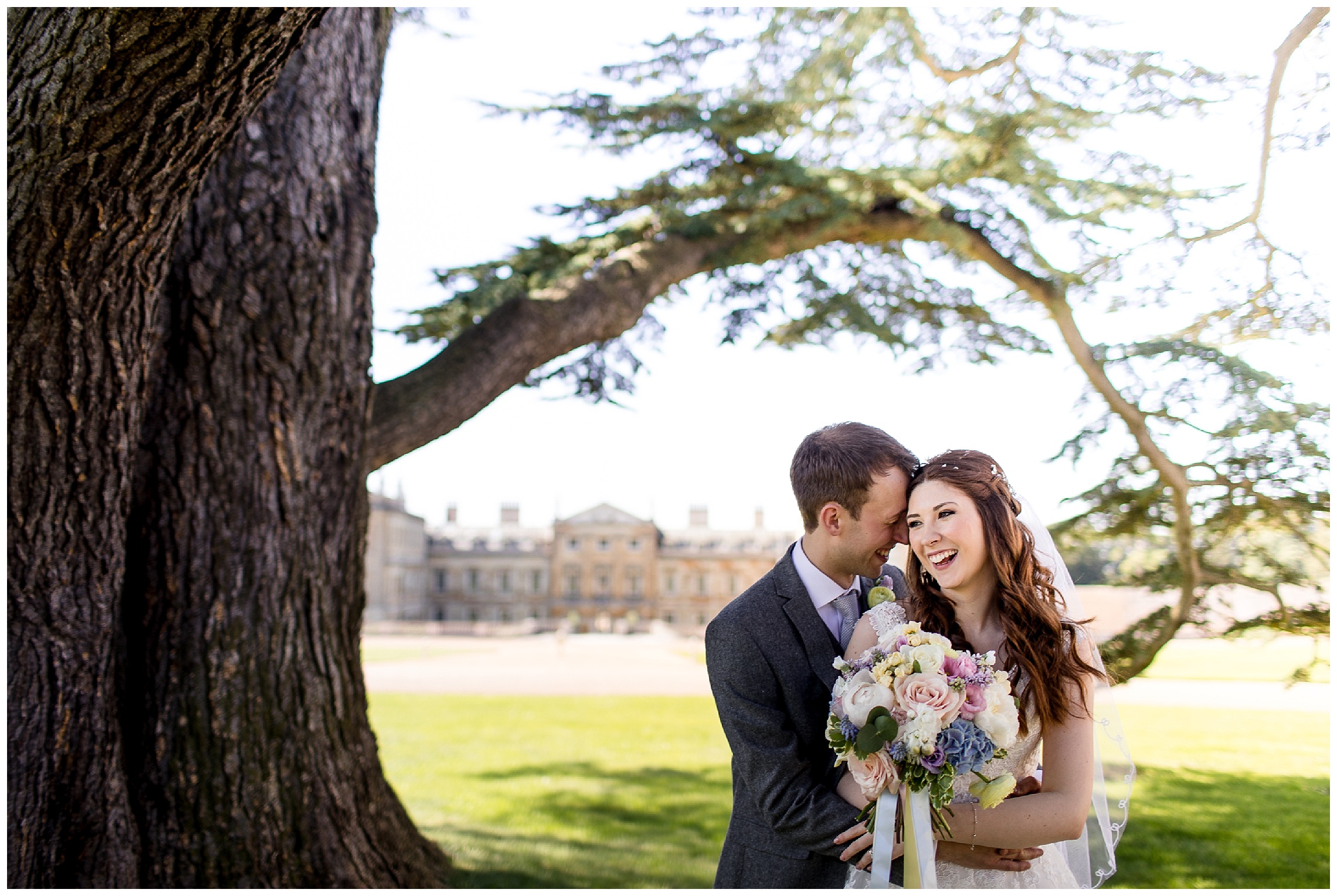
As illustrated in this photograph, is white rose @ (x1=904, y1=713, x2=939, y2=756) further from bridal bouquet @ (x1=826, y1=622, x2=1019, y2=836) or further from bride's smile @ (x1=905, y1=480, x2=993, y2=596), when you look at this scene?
bride's smile @ (x1=905, y1=480, x2=993, y2=596)

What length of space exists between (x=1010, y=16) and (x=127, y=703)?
249 inches

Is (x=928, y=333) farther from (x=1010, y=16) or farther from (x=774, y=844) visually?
(x=774, y=844)

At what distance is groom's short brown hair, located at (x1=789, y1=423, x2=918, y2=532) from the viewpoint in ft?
7.62

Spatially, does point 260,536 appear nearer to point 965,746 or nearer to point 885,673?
point 885,673

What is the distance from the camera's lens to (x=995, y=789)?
2.00m

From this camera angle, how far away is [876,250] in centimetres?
712

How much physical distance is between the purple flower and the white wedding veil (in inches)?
24.8

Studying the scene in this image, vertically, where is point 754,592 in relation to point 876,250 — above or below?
below

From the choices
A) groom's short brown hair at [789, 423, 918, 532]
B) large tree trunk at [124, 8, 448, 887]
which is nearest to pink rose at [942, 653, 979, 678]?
groom's short brown hair at [789, 423, 918, 532]

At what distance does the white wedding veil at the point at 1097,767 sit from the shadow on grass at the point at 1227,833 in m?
3.05

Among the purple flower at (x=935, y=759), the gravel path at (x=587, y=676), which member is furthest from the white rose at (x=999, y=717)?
the gravel path at (x=587, y=676)

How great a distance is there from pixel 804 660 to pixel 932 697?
0.44m

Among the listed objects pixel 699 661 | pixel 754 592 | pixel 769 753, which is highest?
pixel 754 592

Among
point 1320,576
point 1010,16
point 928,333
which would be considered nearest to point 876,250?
point 928,333
